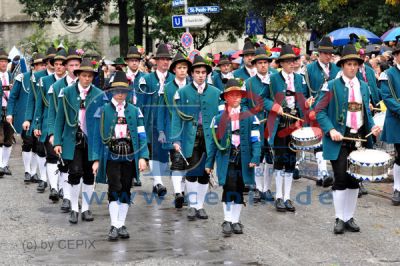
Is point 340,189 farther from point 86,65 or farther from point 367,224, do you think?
point 86,65

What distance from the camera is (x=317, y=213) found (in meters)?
11.2

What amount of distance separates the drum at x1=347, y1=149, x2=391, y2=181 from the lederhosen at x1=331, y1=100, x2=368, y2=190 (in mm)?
393

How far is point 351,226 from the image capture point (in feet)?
32.6

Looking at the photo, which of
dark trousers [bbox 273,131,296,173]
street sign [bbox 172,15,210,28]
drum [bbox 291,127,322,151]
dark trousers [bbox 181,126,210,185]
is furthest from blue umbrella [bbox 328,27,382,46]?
dark trousers [bbox 181,126,210,185]

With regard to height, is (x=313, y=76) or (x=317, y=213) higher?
(x=313, y=76)

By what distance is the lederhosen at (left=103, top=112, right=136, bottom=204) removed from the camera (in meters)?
9.76

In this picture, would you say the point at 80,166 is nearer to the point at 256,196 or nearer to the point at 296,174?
the point at 256,196

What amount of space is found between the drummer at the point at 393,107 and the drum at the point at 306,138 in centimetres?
119

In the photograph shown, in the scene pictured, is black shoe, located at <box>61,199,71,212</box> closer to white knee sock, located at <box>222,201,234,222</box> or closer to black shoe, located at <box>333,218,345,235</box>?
white knee sock, located at <box>222,201,234,222</box>

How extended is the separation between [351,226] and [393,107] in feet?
7.70

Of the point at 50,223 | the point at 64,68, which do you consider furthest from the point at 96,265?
the point at 64,68

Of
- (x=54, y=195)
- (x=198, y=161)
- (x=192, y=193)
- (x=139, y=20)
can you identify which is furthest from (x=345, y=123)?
(x=139, y=20)

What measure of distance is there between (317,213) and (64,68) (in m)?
4.34

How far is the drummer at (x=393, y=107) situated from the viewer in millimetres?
11562
